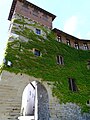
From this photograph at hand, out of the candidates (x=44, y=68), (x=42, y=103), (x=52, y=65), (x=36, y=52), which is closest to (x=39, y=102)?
(x=42, y=103)

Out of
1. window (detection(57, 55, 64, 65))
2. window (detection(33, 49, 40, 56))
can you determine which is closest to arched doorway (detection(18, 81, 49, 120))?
window (detection(33, 49, 40, 56))

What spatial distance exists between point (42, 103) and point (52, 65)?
17.0 ft

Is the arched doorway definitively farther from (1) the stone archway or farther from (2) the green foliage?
(2) the green foliage

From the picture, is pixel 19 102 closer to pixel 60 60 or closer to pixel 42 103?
pixel 42 103

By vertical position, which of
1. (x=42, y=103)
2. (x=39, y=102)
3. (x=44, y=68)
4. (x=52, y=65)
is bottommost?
(x=42, y=103)

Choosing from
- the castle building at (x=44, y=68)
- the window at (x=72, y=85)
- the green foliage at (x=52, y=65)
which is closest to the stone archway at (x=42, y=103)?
the castle building at (x=44, y=68)

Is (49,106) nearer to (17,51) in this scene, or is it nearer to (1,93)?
(1,93)

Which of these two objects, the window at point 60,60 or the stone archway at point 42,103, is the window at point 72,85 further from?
the stone archway at point 42,103

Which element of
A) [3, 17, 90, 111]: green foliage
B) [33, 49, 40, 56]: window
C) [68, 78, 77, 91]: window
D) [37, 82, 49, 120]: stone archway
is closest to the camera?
[37, 82, 49, 120]: stone archway

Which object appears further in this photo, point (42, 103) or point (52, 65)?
point (52, 65)

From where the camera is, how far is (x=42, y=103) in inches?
440

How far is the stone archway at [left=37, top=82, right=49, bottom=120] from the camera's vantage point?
10.3 meters

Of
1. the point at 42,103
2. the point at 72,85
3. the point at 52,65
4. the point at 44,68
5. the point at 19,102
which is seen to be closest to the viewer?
the point at 42,103

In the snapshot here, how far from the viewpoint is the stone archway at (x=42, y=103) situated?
10298 millimetres
